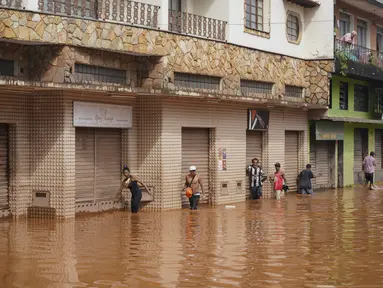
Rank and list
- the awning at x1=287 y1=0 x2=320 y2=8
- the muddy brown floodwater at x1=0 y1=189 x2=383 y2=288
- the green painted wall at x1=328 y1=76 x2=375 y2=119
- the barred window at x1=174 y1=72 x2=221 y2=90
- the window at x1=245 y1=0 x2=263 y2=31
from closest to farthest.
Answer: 1. the muddy brown floodwater at x1=0 y1=189 x2=383 y2=288
2. the barred window at x1=174 y1=72 x2=221 y2=90
3. the window at x1=245 y1=0 x2=263 y2=31
4. the awning at x1=287 y1=0 x2=320 y2=8
5. the green painted wall at x1=328 y1=76 x2=375 y2=119

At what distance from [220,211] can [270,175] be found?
5.42 m

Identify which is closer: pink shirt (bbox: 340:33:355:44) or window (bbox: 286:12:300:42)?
window (bbox: 286:12:300:42)

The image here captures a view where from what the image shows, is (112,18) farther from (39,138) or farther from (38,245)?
(38,245)

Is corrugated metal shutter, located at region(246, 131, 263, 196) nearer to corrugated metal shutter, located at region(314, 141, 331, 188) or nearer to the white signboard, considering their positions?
corrugated metal shutter, located at region(314, 141, 331, 188)

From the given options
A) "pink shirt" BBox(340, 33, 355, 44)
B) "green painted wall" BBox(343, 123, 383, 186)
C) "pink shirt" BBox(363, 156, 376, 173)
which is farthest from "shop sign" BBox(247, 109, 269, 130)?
"green painted wall" BBox(343, 123, 383, 186)

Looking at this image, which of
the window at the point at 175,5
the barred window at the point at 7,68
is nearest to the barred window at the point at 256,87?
the window at the point at 175,5

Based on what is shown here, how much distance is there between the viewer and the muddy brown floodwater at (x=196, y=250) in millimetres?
10719

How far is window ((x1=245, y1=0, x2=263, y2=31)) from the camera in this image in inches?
975

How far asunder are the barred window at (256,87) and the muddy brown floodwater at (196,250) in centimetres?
551

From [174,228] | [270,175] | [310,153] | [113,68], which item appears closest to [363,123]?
[310,153]

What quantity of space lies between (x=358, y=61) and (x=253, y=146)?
8067 mm

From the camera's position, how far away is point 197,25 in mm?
22828

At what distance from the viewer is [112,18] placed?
19.7 meters

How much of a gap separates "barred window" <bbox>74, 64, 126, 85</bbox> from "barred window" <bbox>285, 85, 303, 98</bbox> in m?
8.82
